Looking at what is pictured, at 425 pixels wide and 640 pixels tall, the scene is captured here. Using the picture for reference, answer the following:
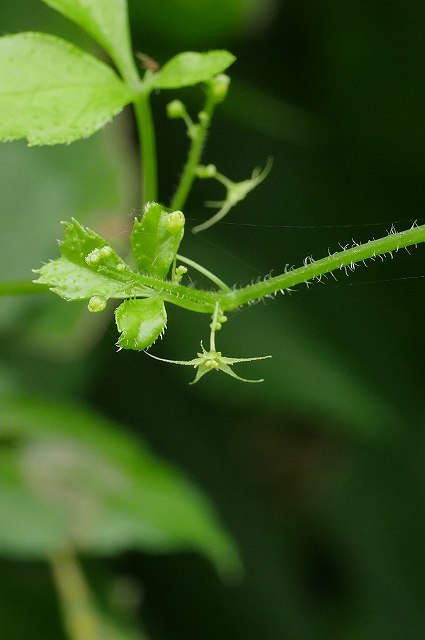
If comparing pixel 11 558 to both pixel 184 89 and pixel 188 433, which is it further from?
pixel 184 89

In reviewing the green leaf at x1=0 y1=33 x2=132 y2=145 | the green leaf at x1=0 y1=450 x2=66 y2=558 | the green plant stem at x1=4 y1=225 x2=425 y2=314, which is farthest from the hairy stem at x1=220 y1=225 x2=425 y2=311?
the green leaf at x1=0 y1=450 x2=66 y2=558

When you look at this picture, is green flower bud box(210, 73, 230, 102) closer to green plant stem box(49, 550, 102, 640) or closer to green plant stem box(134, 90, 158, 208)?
green plant stem box(134, 90, 158, 208)

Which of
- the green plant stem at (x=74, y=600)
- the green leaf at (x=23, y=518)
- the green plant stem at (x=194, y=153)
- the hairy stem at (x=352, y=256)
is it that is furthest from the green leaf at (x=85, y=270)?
the green plant stem at (x=74, y=600)

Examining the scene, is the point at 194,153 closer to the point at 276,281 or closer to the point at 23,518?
the point at 276,281

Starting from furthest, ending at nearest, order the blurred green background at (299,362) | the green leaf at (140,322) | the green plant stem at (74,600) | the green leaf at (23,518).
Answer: the blurred green background at (299,362), the green plant stem at (74,600), the green leaf at (23,518), the green leaf at (140,322)

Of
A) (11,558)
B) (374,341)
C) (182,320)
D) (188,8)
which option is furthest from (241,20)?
(11,558)

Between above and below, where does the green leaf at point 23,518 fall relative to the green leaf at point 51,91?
below

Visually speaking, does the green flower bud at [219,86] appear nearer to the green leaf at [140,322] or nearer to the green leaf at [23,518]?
the green leaf at [140,322]
